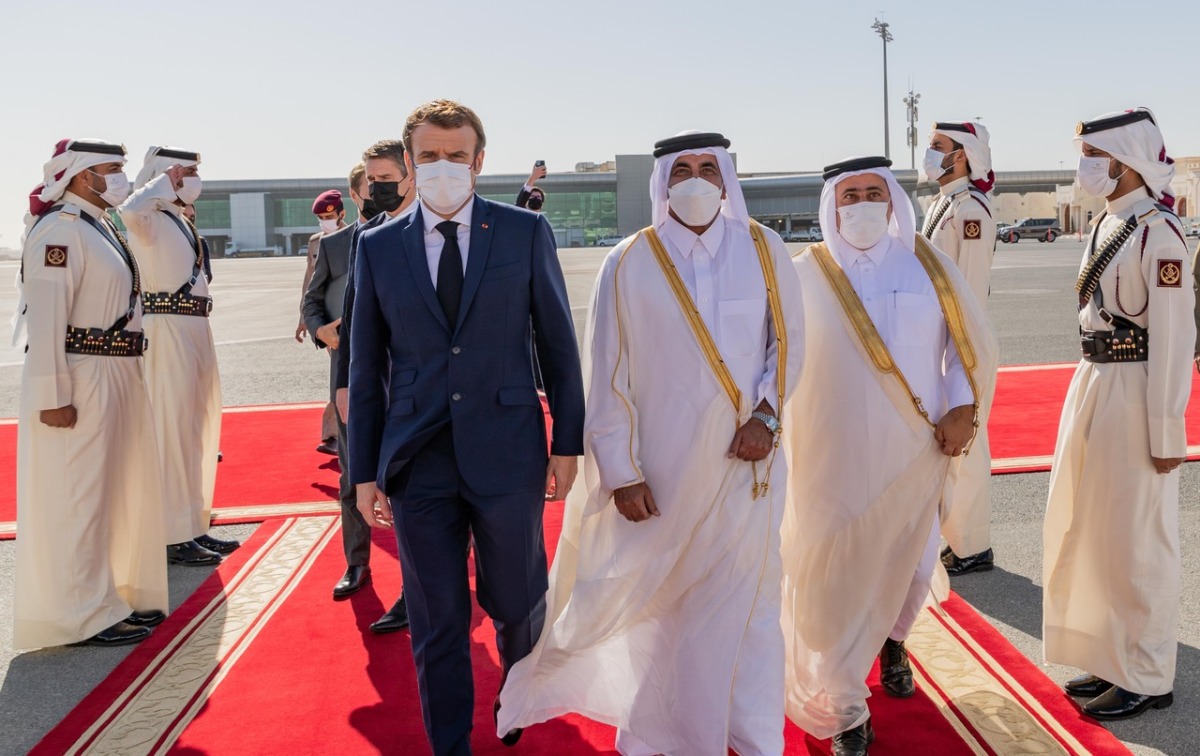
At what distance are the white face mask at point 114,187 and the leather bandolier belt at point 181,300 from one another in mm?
1036

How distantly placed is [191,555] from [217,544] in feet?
0.73

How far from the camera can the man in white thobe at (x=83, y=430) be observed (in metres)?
4.29

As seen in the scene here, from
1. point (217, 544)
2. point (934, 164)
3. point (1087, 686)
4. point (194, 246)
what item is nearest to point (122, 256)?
point (194, 246)

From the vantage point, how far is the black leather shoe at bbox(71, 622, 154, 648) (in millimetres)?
4297

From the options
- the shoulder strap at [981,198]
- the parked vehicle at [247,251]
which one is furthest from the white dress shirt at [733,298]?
the parked vehicle at [247,251]

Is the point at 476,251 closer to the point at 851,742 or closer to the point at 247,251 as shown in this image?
the point at 851,742

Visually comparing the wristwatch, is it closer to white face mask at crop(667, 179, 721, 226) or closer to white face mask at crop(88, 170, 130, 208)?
white face mask at crop(667, 179, 721, 226)

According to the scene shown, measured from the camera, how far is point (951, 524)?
4.83 m

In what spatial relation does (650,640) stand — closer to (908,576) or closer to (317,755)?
(908,576)

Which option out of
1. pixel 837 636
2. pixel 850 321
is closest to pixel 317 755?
pixel 837 636

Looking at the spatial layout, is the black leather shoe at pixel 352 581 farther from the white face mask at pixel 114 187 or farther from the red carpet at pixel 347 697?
the white face mask at pixel 114 187

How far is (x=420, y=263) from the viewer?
293 cm

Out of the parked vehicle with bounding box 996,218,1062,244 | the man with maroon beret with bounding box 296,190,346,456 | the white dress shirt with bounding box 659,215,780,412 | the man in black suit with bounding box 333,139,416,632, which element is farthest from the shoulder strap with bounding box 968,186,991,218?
the parked vehicle with bounding box 996,218,1062,244

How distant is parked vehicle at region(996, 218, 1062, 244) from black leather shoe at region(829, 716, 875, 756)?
5584 cm
